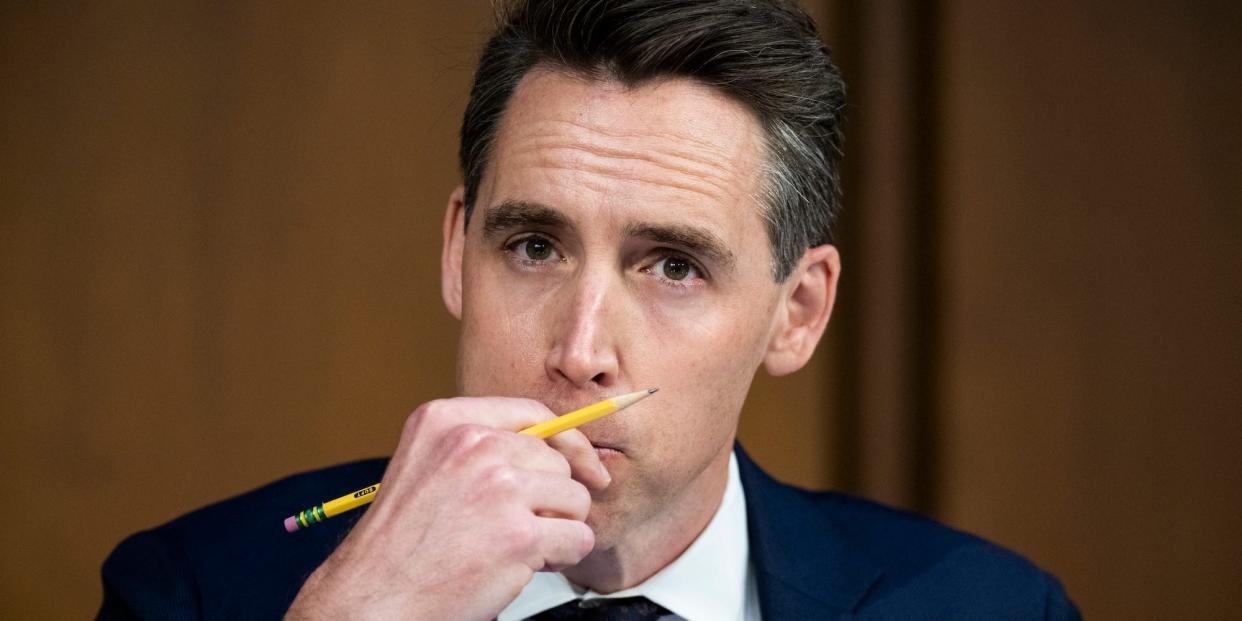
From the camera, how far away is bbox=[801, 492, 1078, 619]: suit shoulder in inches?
95.9

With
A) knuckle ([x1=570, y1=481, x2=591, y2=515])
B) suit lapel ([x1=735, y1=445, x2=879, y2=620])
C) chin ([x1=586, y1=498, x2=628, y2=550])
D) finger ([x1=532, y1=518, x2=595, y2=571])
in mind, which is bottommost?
suit lapel ([x1=735, y1=445, x2=879, y2=620])

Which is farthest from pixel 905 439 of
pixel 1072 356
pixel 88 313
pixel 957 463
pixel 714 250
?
pixel 88 313

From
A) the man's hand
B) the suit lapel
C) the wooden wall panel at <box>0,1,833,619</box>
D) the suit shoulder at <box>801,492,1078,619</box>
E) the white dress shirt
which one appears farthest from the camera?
the wooden wall panel at <box>0,1,833,619</box>

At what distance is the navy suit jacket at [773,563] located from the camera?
2213 mm

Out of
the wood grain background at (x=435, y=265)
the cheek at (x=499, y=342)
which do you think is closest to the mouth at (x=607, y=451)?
the cheek at (x=499, y=342)

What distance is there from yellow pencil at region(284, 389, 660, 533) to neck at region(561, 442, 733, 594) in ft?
1.08

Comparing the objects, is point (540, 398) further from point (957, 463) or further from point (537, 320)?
point (957, 463)

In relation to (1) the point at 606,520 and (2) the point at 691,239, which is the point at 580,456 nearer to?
(1) the point at 606,520

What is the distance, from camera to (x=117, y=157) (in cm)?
287

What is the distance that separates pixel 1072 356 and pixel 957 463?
1.19 ft

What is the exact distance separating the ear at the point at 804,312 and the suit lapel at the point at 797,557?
27 centimetres

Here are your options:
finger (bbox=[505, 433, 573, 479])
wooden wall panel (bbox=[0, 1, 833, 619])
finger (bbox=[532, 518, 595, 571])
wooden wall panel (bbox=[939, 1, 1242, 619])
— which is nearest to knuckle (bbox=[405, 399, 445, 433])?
finger (bbox=[505, 433, 573, 479])

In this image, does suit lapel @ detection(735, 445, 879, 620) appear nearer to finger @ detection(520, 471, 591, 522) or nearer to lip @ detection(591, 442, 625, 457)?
lip @ detection(591, 442, 625, 457)

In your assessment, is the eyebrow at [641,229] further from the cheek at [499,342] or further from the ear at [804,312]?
the ear at [804,312]
